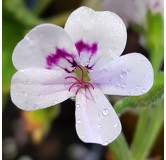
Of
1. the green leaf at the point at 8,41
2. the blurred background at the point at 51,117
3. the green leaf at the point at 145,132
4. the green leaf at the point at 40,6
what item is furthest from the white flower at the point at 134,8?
the green leaf at the point at 40,6

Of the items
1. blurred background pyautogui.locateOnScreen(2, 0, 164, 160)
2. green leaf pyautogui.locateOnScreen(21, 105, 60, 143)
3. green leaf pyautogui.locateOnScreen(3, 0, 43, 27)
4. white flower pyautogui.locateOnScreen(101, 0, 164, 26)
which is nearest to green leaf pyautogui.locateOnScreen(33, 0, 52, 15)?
blurred background pyautogui.locateOnScreen(2, 0, 164, 160)

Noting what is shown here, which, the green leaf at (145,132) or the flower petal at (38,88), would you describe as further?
the green leaf at (145,132)

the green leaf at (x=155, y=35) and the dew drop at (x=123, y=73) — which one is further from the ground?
the dew drop at (x=123, y=73)

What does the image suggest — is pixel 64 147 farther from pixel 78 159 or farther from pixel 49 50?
pixel 49 50

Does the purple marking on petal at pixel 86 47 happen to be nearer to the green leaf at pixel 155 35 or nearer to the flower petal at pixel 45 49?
the flower petal at pixel 45 49

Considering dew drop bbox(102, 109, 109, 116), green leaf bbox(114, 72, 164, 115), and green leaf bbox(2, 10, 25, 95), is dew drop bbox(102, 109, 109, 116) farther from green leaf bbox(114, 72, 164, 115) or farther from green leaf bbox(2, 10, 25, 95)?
green leaf bbox(2, 10, 25, 95)

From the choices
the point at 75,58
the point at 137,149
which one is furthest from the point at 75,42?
the point at 137,149

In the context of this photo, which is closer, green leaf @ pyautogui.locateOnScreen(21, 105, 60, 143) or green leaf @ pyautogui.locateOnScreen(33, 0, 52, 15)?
green leaf @ pyautogui.locateOnScreen(21, 105, 60, 143)

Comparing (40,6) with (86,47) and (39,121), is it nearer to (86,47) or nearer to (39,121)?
(39,121)

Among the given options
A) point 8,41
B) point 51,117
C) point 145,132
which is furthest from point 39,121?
point 145,132
